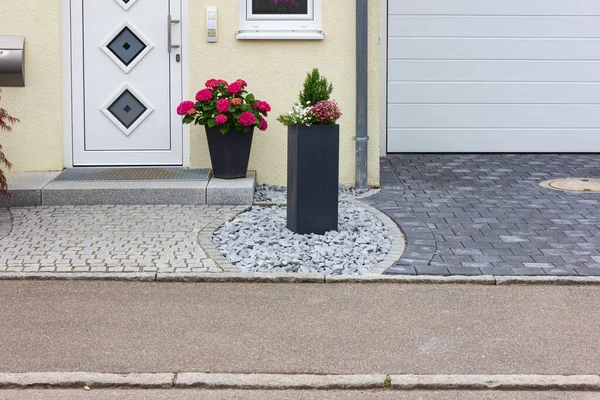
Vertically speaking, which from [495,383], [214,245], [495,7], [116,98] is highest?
[495,7]

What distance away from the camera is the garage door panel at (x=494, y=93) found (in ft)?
40.0

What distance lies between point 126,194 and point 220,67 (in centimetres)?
169

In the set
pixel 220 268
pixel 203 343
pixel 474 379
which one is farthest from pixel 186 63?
pixel 474 379

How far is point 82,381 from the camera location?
5.11m

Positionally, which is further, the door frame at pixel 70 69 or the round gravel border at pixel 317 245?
the door frame at pixel 70 69

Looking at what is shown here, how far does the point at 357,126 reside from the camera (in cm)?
1013

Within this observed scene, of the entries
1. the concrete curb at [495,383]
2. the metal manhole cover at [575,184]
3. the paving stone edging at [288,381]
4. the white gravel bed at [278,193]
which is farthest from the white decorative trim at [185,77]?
the concrete curb at [495,383]

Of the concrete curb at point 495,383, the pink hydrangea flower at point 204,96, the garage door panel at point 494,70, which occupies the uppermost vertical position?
the garage door panel at point 494,70

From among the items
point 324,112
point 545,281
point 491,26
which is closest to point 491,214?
point 324,112

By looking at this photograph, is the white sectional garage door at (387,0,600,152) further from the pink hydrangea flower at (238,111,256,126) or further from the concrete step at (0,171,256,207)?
the concrete step at (0,171,256,207)

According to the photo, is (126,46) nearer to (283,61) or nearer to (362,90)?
(283,61)

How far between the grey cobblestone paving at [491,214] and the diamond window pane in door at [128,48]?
2.70 m

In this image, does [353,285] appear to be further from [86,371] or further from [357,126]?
[357,126]

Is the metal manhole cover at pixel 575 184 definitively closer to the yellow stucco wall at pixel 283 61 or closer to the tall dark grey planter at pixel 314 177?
the yellow stucco wall at pixel 283 61
